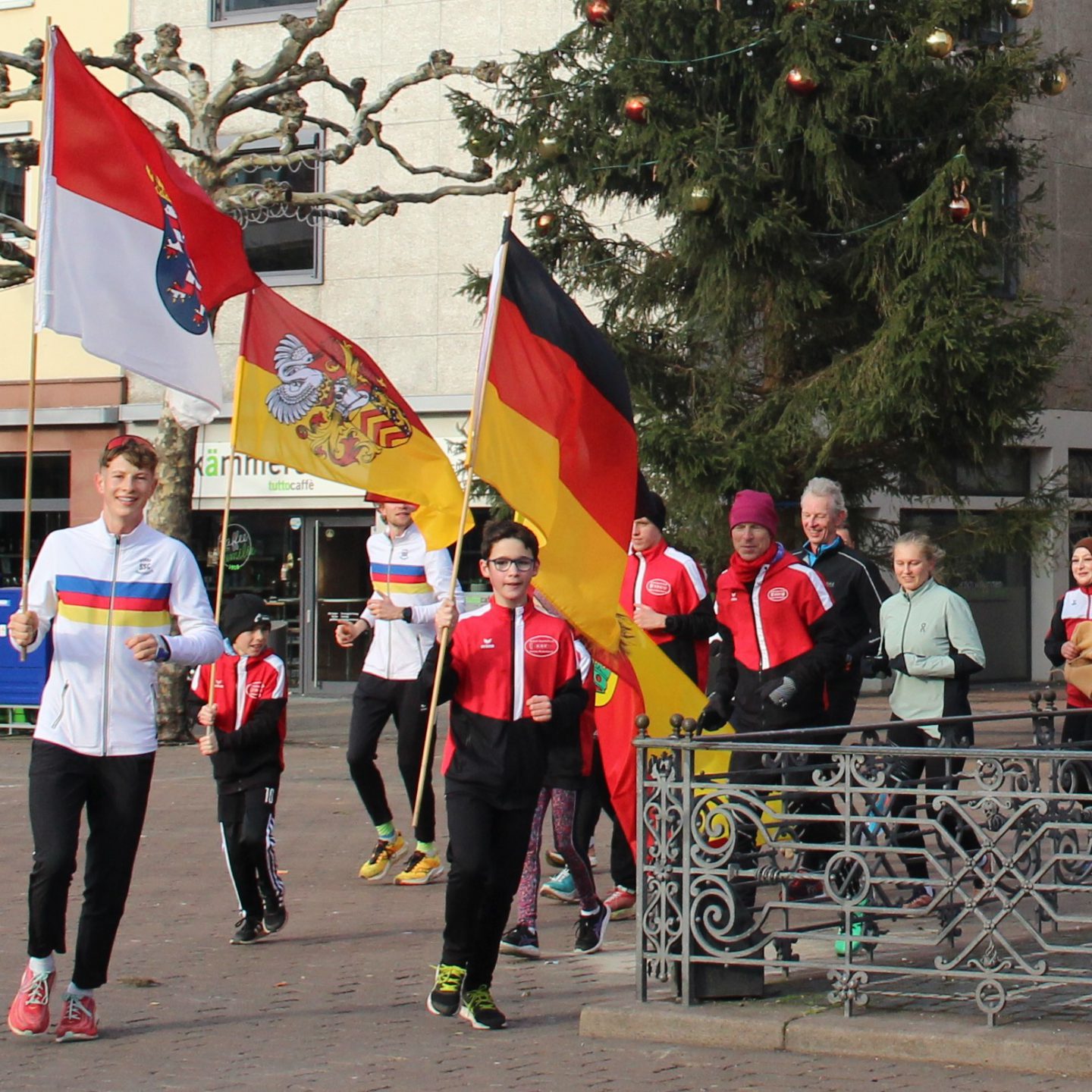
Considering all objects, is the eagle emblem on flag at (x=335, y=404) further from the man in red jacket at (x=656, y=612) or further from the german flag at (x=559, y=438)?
the german flag at (x=559, y=438)

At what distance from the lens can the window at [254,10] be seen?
24375 mm

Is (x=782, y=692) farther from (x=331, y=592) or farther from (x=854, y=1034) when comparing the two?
(x=331, y=592)

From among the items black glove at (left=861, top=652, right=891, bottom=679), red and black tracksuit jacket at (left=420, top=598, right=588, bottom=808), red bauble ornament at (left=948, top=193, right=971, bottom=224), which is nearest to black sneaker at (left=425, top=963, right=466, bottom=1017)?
red and black tracksuit jacket at (left=420, top=598, right=588, bottom=808)

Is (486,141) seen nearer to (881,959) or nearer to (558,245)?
(558,245)

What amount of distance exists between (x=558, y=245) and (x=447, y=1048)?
1252cm

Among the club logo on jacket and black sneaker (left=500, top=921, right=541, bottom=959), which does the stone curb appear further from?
black sneaker (left=500, top=921, right=541, bottom=959)

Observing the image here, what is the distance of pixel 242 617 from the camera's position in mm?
8336

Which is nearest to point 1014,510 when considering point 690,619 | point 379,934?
point 690,619

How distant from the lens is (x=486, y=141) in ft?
58.8

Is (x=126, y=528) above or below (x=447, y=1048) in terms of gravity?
above

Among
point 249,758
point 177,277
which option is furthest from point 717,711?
point 177,277

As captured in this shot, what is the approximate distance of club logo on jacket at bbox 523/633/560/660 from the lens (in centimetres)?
654

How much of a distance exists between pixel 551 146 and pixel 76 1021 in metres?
11.9

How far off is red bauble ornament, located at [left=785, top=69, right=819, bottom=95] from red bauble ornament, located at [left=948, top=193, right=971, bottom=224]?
4.94 feet
